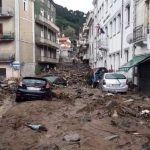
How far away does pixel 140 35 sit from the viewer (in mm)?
24797

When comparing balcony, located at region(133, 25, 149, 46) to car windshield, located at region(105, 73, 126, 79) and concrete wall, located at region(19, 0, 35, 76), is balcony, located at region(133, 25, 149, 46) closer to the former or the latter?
car windshield, located at region(105, 73, 126, 79)

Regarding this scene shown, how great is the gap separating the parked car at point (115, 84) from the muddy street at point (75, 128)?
6.84 meters

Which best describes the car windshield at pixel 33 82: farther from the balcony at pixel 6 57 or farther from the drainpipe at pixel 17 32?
the drainpipe at pixel 17 32

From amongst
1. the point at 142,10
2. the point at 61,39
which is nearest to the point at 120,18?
the point at 142,10

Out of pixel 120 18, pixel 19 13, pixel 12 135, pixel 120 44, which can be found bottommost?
pixel 12 135

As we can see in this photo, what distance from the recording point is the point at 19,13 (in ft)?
173

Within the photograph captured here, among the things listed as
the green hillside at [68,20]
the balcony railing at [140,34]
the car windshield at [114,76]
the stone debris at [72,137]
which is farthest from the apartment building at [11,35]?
the green hillside at [68,20]

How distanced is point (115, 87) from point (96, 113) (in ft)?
31.8

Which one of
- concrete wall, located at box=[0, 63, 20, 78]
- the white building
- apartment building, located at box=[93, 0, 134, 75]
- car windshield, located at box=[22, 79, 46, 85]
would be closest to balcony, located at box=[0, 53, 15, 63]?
concrete wall, located at box=[0, 63, 20, 78]

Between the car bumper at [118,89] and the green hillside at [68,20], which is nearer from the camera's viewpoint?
the car bumper at [118,89]

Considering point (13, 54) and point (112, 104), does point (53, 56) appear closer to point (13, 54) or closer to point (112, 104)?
point (13, 54)

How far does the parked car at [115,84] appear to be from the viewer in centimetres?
2528

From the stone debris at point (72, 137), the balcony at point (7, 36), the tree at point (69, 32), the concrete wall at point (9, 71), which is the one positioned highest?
the tree at point (69, 32)

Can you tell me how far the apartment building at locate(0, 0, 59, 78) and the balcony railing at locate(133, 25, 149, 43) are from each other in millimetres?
22095
